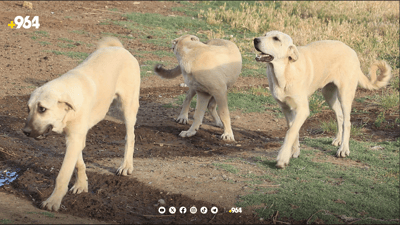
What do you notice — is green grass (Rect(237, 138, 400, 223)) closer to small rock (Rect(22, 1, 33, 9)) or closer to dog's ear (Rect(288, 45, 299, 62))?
dog's ear (Rect(288, 45, 299, 62))

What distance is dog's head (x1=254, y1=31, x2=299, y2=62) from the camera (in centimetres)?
570

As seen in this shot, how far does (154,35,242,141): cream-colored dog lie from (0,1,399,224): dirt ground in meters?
0.41

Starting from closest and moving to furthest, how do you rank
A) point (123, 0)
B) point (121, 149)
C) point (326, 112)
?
point (121, 149)
point (326, 112)
point (123, 0)

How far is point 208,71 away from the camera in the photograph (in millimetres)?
7203

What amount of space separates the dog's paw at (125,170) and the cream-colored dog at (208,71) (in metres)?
2.01

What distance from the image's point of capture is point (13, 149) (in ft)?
20.8

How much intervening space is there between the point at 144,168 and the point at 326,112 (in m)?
4.73

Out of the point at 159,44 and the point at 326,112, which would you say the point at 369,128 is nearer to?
the point at 326,112

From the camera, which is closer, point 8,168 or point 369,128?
point 8,168

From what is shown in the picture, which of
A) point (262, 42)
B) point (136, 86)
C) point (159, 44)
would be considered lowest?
point (159, 44)

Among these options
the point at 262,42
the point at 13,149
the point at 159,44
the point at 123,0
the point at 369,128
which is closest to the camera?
the point at 262,42

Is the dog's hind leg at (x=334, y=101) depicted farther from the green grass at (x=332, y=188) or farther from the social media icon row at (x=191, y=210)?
the social media icon row at (x=191, y=210)

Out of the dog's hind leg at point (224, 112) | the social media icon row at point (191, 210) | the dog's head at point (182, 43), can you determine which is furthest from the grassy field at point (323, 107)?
the dog's head at point (182, 43)

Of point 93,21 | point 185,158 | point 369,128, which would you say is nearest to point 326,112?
point 369,128
